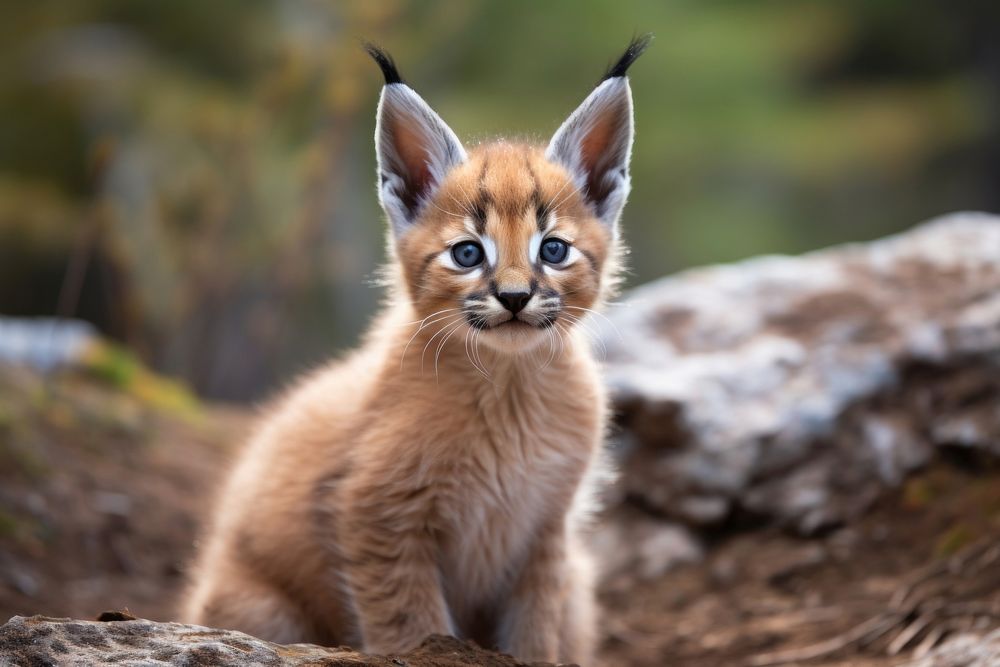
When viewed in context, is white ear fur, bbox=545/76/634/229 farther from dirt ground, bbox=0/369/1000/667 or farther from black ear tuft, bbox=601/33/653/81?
dirt ground, bbox=0/369/1000/667

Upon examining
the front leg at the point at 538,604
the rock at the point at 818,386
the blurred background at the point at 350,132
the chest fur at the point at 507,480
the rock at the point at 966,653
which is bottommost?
the rock at the point at 966,653

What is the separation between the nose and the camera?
292cm

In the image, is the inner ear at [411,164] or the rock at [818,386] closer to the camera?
the inner ear at [411,164]

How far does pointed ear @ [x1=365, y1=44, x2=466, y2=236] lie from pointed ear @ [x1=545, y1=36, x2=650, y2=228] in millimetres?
363

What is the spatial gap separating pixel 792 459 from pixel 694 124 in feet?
21.9

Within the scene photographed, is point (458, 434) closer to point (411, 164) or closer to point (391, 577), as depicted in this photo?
point (391, 577)

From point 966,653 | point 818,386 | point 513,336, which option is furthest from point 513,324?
point 818,386

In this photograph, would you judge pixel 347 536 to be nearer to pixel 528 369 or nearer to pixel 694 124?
pixel 528 369

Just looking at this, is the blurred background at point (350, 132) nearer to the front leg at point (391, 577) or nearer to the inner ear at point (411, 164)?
the inner ear at point (411, 164)

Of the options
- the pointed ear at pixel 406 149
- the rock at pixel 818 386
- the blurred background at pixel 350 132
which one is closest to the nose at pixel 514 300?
the pointed ear at pixel 406 149

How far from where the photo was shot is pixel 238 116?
8.02 metres

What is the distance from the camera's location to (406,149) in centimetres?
341

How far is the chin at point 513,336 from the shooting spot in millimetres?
3016

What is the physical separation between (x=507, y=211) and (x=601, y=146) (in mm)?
541
